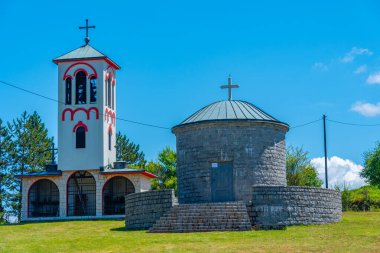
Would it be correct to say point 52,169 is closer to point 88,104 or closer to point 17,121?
point 88,104

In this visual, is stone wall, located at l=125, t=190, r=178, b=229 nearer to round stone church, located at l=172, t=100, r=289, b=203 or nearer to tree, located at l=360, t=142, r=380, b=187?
round stone church, located at l=172, t=100, r=289, b=203

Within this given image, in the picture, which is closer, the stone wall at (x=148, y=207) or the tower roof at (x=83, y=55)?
the stone wall at (x=148, y=207)

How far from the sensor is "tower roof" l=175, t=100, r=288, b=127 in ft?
100

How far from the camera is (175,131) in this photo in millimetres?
31812

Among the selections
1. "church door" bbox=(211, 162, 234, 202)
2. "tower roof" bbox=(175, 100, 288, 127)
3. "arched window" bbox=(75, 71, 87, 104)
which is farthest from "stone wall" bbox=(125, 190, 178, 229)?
"arched window" bbox=(75, 71, 87, 104)

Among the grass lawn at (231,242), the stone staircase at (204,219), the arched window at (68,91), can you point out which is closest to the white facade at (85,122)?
the arched window at (68,91)

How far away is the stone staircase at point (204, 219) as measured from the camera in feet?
83.1

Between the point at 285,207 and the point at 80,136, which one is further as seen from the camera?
the point at 80,136

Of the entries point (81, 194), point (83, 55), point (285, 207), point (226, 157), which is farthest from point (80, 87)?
point (285, 207)

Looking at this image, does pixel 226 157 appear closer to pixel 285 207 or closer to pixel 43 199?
pixel 285 207

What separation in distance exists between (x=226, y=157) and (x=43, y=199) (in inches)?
770

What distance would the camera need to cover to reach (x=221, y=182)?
Answer: 3016 centimetres

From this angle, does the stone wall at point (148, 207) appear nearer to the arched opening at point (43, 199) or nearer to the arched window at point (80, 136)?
the arched window at point (80, 136)

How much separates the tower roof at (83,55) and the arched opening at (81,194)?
6.97 m
